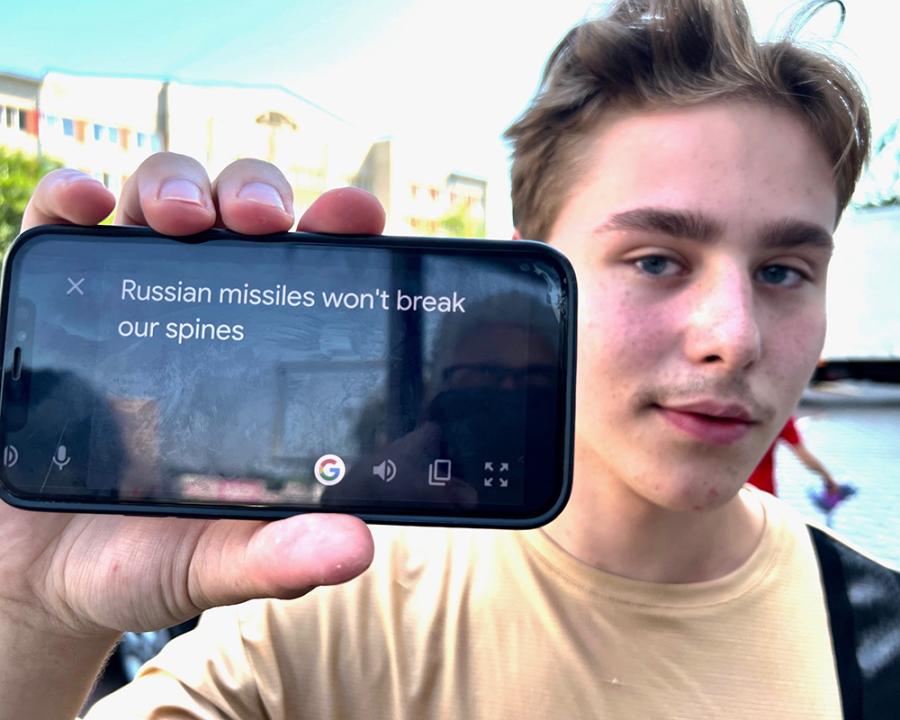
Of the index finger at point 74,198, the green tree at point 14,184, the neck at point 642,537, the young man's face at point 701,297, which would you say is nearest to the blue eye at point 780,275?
the young man's face at point 701,297

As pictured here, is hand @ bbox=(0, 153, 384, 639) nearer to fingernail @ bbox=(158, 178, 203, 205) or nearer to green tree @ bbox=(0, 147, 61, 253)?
fingernail @ bbox=(158, 178, 203, 205)

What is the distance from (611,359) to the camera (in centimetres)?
153

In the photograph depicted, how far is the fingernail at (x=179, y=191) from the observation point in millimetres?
1135

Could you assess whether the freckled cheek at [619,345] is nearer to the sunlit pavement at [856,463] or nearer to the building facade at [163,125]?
the sunlit pavement at [856,463]

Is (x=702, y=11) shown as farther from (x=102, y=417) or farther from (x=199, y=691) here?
(x=199, y=691)

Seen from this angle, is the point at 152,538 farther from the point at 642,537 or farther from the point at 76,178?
the point at 642,537

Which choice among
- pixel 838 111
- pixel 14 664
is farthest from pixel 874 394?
pixel 14 664

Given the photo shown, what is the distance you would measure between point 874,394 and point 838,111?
19371mm

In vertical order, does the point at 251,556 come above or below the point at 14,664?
above

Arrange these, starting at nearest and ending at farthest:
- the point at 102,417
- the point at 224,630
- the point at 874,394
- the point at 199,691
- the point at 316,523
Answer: the point at 316,523 → the point at 102,417 → the point at 199,691 → the point at 224,630 → the point at 874,394

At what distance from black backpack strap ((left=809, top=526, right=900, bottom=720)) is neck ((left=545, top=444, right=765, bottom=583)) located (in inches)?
7.6

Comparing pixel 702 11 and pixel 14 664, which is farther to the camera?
pixel 702 11

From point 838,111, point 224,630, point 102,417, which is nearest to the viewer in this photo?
point 102,417

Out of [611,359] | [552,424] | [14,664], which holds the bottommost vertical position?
[14,664]
